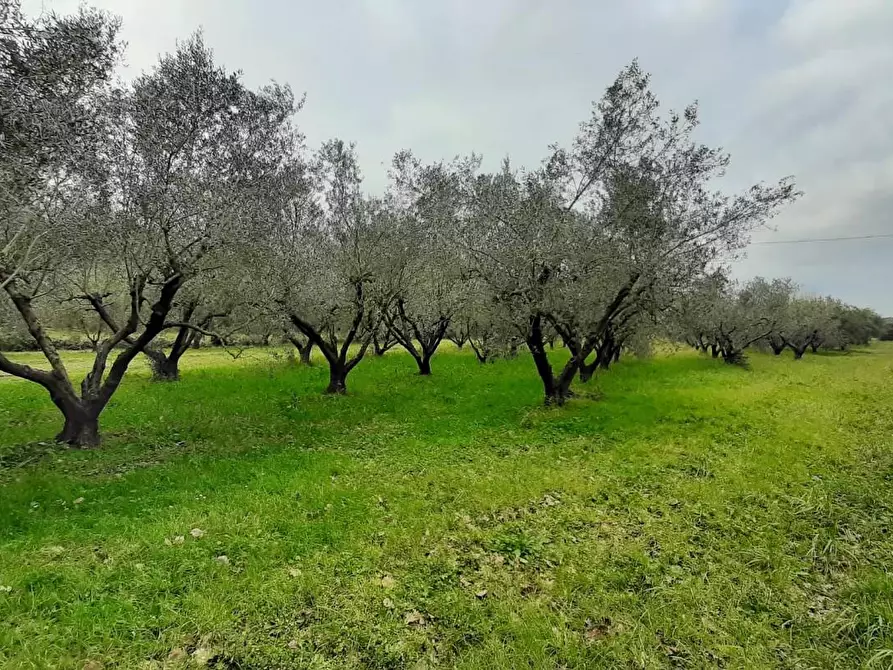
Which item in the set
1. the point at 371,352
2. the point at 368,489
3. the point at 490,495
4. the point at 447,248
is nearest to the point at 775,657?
the point at 490,495

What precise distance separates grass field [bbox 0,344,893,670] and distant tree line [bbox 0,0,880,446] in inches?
156

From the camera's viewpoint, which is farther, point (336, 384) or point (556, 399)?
point (336, 384)

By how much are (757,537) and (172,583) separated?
869 centimetres

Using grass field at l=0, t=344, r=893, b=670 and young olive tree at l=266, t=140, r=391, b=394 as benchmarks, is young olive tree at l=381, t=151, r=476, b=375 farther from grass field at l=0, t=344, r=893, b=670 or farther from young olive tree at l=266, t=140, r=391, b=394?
grass field at l=0, t=344, r=893, b=670

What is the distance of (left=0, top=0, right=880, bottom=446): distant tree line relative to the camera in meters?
9.19

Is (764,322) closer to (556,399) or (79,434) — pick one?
(556,399)

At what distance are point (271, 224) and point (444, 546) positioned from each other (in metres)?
10.2

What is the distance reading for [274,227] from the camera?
1394 cm

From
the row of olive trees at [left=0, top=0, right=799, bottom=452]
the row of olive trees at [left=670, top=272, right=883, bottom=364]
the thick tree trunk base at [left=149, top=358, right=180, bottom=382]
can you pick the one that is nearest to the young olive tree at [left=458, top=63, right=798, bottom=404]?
the row of olive trees at [left=0, top=0, right=799, bottom=452]

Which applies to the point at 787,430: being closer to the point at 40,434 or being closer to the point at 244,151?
the point at 244,151

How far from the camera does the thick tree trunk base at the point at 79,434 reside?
443 inches

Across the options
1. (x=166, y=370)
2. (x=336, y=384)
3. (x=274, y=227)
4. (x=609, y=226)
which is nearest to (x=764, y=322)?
(x=609, y=226)

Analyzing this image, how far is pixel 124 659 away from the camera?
445cm

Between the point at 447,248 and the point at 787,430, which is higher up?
the point at 447,248
